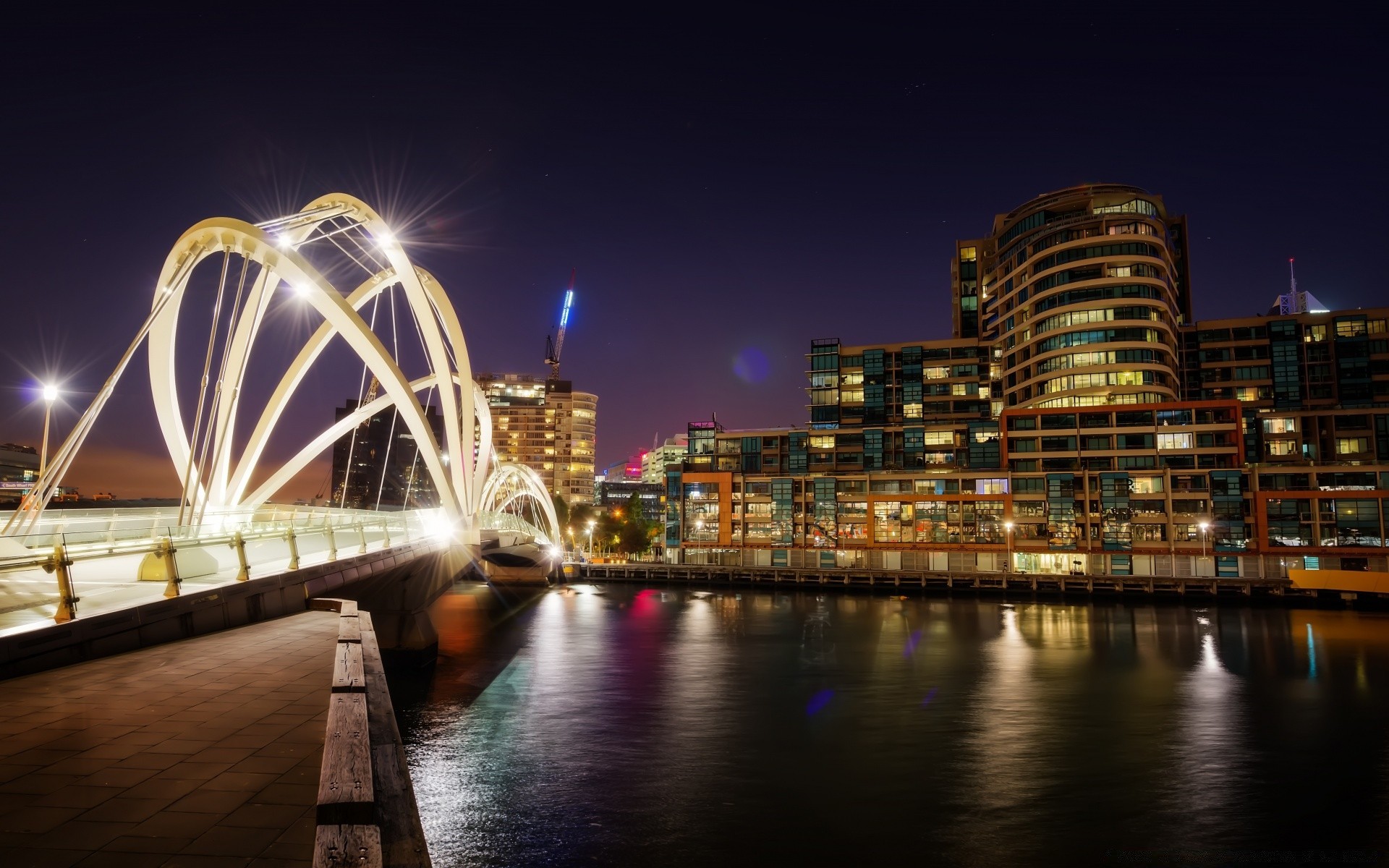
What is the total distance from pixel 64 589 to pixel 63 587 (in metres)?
0.06

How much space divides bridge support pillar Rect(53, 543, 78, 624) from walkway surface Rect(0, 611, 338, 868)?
0.68 meters

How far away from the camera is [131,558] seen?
17.2 meters

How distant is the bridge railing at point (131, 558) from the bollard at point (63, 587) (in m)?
0.01

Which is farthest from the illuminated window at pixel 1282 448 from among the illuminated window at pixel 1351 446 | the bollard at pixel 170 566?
the bollard at pixel 170 566

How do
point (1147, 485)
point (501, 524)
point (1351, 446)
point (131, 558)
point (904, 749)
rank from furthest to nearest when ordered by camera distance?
point (1351, 446) < point (1147, 485) < point (501, 524) < point (904, 749) < point (131, 558)

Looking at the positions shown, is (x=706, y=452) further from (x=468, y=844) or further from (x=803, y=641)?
(x=468, y=844)

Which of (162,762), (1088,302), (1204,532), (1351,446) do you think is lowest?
(1204,532)

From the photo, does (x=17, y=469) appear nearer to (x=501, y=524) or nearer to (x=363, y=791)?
(x=501, y=524)

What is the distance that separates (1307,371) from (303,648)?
114689 millimetres

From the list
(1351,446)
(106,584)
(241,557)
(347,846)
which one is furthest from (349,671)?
(1351,446)

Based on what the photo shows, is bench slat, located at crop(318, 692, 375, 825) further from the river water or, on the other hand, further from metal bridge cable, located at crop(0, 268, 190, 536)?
metal bridge cable, located at crop(0, 268, 190, 536)

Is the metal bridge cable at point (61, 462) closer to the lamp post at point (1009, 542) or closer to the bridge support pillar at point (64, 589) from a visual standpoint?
the bridge support pillar at point (64, 589)

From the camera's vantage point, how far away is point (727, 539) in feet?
335

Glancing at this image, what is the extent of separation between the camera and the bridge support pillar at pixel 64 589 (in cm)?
1031
